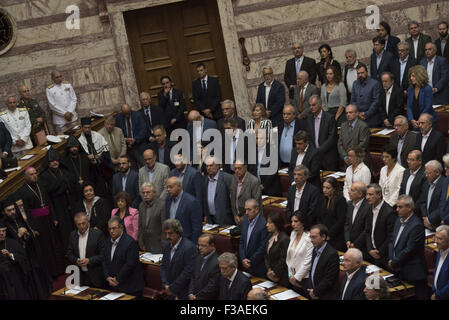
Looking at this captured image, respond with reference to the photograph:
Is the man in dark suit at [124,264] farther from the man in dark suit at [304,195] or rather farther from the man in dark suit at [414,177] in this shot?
the man in dark suit at [414,177]

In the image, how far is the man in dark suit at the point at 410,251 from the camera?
7809 millimetres

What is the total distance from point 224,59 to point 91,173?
380cm

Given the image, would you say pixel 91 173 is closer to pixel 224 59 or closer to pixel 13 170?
pixel 13 170

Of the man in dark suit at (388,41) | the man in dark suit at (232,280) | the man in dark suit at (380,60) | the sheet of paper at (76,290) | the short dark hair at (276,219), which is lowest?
the sheet of paper at (76,290)

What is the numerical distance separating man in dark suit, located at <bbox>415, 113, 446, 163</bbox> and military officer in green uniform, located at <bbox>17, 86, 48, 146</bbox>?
6.13 metres

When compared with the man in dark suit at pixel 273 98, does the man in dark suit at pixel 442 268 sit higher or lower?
lower

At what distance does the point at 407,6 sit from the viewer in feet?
45.7

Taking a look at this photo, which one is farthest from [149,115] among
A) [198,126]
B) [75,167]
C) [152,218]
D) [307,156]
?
[307,156]

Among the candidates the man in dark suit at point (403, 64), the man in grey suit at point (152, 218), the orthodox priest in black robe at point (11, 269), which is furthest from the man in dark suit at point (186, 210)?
the man in dark suit at point (403, 64)

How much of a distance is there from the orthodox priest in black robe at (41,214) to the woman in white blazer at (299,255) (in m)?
3.76

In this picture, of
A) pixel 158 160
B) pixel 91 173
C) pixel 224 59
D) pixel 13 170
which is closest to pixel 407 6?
pixel 224 59

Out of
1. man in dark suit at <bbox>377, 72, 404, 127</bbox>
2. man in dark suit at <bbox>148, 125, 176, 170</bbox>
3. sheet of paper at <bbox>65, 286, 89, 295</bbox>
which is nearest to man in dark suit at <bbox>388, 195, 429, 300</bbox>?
man in dark suit at <bbox>377, 72, 404, 127</bbox>

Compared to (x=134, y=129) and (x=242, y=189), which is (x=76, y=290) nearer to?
(x=242, y=189)

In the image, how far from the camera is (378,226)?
328 inches
